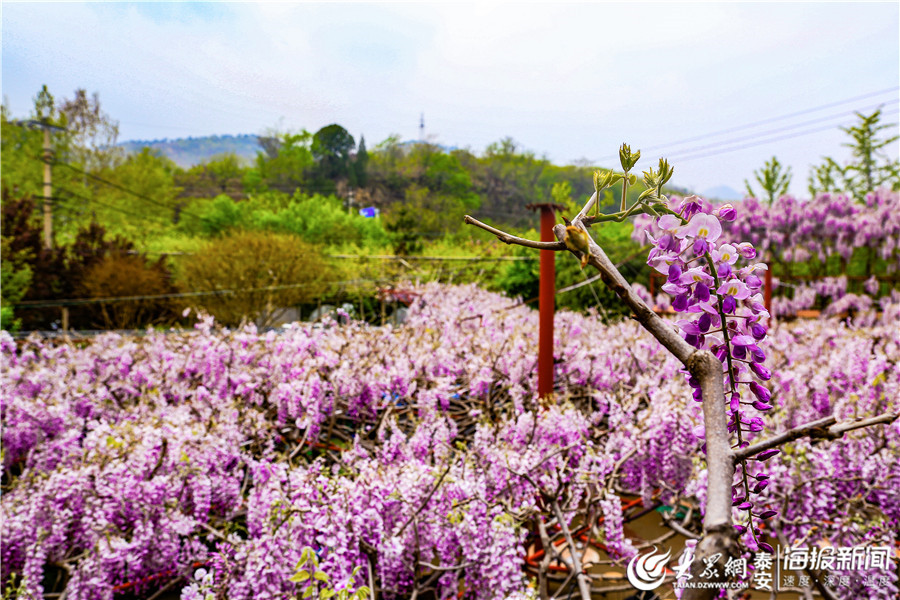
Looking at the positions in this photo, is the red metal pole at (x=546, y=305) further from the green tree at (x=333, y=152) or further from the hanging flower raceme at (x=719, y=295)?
the green tree at (x=333, y=152)

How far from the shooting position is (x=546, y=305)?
3.10 meters

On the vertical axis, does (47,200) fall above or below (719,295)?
above

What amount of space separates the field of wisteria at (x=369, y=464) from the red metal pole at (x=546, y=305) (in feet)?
0.62

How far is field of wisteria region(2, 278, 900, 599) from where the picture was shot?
2162 mm

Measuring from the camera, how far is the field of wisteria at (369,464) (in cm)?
216

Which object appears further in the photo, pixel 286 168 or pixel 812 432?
pixel 286 168

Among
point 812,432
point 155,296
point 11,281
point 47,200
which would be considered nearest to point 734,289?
point 812,432

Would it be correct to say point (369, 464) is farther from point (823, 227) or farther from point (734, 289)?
point (823, 227)

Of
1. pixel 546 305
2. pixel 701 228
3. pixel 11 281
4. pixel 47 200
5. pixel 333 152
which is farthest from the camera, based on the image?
pixel 333 152

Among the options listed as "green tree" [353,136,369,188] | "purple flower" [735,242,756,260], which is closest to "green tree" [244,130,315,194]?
"green tree" [353,136,369,188]

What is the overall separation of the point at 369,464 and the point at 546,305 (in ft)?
4.37

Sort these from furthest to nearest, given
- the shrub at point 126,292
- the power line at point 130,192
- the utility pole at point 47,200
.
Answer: the power line at point 130,192 < the utility pole at point 47,200 < the shrub at point 126,292

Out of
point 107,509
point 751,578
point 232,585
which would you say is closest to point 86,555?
point 107,509

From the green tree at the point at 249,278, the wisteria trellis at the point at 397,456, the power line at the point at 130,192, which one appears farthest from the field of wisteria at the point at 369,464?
the power line at the point at 130,192
